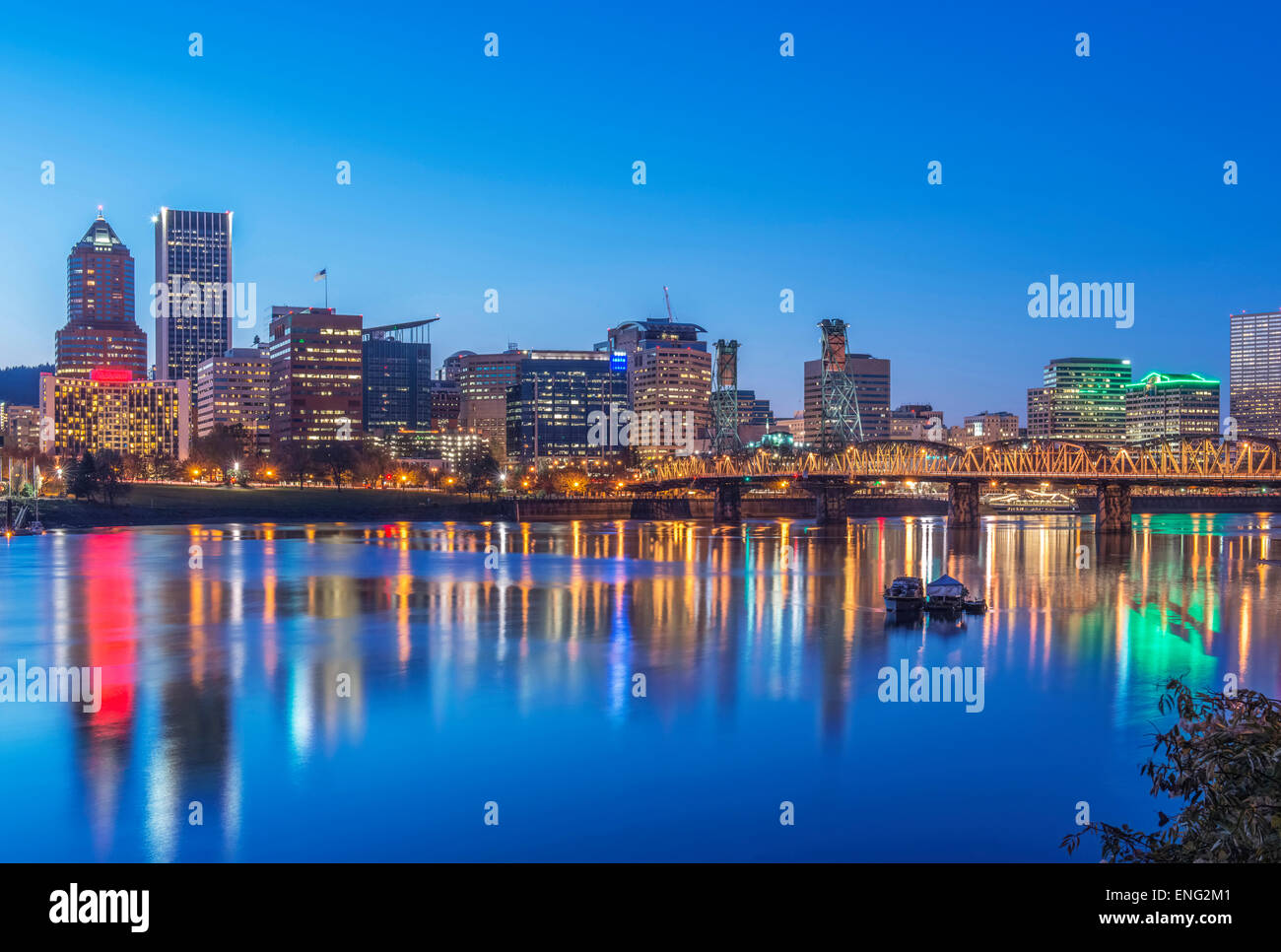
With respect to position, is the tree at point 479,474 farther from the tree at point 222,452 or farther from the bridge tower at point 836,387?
the bridge tower at point 836,387

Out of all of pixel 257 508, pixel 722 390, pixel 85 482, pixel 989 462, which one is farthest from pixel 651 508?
pixel 85 482

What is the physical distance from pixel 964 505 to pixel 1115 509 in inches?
807

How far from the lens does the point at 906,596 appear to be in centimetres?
4803

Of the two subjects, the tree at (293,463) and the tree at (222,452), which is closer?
the tree at (293,463)

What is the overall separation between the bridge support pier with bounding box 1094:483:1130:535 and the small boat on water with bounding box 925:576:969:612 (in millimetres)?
66205

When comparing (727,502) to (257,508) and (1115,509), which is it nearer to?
(1115,509)

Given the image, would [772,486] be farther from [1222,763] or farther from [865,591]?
[1222,763]

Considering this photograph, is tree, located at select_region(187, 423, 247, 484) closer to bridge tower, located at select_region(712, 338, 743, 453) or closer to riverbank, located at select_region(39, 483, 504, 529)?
riverbank, located at select_region(39, 483, 504, 529)

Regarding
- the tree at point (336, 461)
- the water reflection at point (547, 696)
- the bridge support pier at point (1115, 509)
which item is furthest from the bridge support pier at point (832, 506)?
the tree at point (336, 461)

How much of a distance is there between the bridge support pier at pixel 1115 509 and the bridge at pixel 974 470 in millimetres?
96

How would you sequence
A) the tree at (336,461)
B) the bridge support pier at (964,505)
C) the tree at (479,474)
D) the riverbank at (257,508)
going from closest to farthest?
the riverbank at (257,508) → the bridge support pier at (964,505) → the tree at (336,461) → the tree at (479,474)

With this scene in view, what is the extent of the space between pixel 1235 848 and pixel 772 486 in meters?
182

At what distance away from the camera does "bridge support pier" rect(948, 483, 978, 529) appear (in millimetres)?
124312

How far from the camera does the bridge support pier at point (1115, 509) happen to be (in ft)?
351
